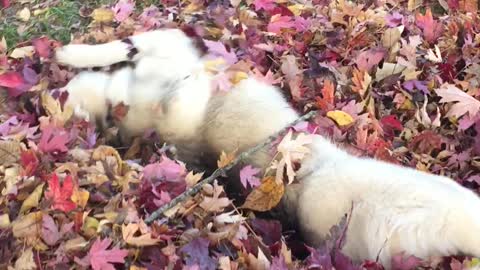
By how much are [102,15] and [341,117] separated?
1.75 metres

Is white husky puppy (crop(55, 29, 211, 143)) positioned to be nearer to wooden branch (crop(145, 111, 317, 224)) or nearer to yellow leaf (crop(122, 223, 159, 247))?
wooden branch (crop(145, 111, 317, 224))

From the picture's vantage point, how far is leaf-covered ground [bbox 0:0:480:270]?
2701 millimetres

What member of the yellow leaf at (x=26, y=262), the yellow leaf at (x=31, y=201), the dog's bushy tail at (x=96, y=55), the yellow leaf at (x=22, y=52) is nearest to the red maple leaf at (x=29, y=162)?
the yellow leaf at (x=31, y=201)

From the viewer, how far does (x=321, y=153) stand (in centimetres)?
315

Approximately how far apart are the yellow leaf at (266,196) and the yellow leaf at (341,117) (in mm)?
676

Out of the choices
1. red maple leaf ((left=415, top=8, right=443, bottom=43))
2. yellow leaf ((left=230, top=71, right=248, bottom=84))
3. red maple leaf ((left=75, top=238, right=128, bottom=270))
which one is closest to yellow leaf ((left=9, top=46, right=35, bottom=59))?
yellow leaf ((left=230, top=71, right=248, bottom=84))

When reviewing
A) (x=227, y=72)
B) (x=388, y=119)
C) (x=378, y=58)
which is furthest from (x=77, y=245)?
(x=378, y=58)

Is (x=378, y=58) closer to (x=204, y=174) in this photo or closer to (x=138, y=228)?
(x=204, y=174)

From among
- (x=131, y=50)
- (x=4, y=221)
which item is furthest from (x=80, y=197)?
(x=131, y=50)

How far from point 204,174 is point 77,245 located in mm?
730

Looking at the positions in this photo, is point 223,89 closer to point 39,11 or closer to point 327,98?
point 327,98

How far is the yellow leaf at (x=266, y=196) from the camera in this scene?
2.97 m

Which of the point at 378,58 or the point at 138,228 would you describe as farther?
the point at 378,58

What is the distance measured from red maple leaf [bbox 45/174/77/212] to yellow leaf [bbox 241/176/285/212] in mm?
667
